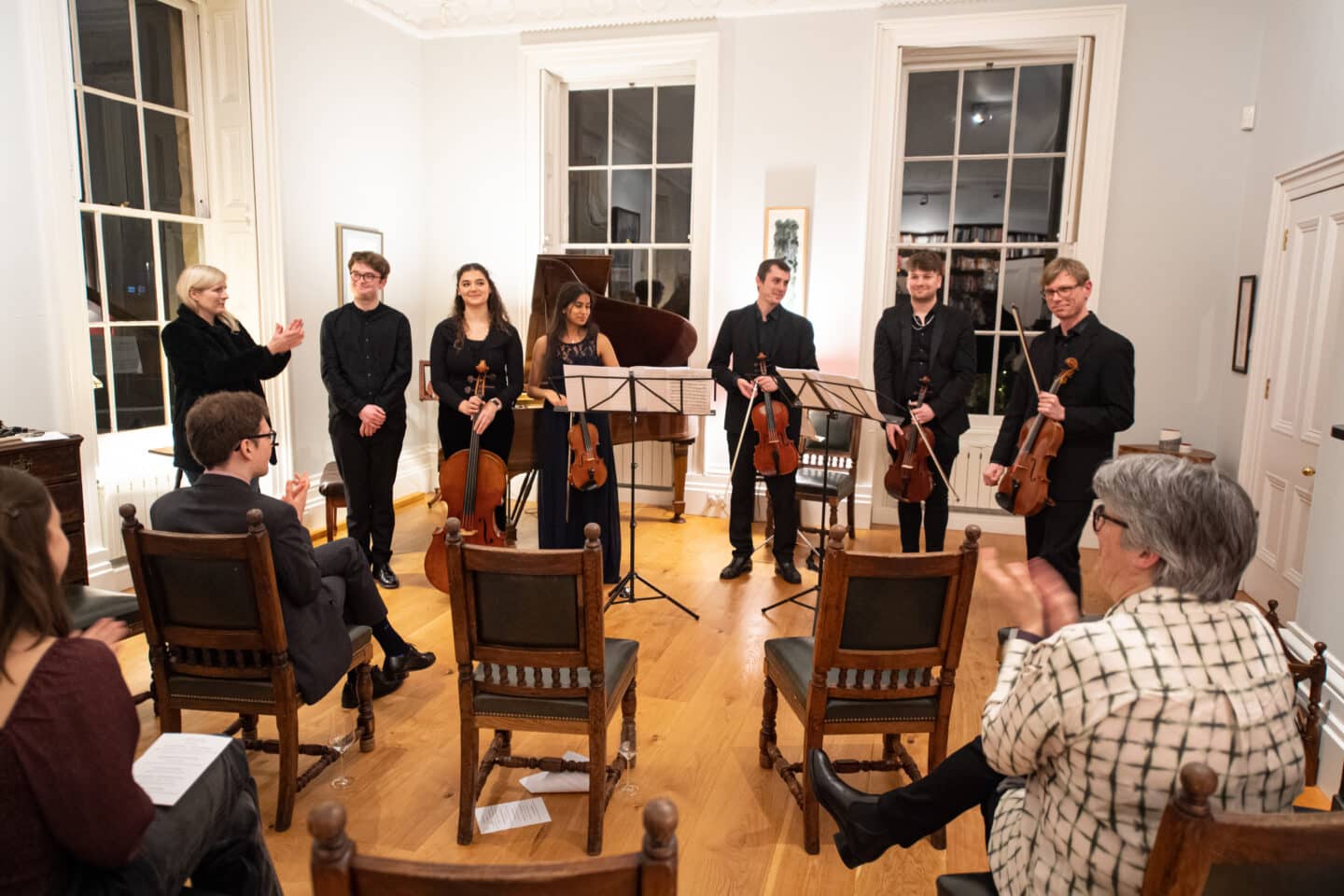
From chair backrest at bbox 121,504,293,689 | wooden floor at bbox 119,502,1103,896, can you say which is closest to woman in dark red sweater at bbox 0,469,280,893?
chair backrest at bbox 121,504,293,689

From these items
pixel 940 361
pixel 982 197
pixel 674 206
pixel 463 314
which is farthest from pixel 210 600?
pixel 982 197

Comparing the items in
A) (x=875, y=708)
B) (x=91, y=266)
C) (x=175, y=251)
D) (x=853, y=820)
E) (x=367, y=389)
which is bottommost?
(x=853, y=820)

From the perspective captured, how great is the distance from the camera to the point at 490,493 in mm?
3752

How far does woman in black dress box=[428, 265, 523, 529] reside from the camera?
4176 mm

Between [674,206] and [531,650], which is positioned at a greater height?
[674,206]

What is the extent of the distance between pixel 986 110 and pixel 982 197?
0.53 m

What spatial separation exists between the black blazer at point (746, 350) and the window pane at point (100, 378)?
9.57 ft

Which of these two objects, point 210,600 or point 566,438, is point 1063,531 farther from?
point 210,600

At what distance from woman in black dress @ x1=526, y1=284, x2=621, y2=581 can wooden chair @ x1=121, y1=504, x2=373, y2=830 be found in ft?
6.12

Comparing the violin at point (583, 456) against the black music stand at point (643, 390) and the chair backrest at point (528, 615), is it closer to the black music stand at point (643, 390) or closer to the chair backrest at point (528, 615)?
the black music stand at point (643, 390)

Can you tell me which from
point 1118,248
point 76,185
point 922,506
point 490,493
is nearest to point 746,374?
point 922,506

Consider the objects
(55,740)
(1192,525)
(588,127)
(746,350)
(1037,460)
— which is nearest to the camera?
(55,740)

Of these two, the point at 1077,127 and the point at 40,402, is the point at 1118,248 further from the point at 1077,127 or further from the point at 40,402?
the point at 40,402

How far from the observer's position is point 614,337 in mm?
5078
